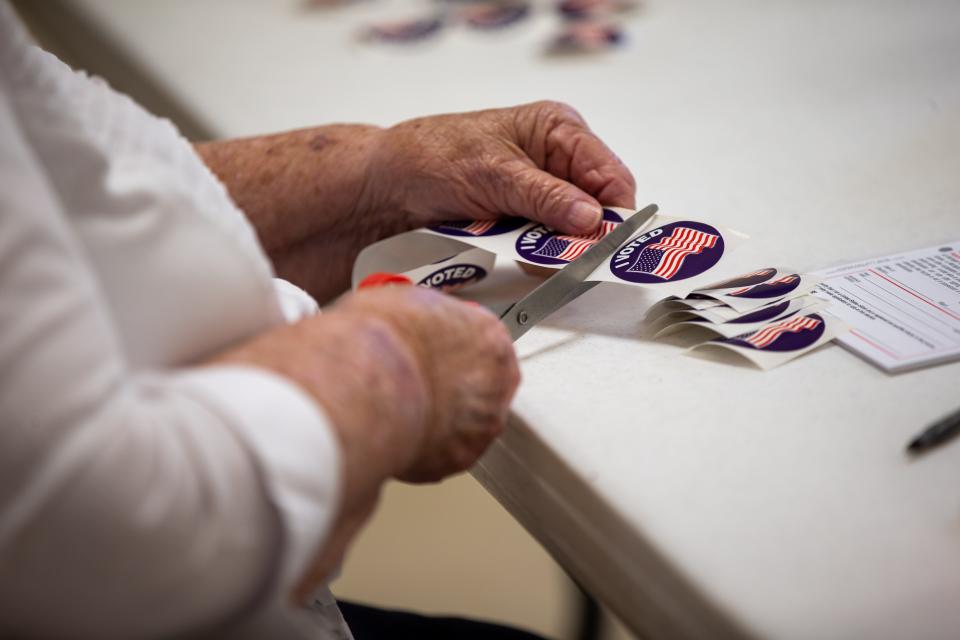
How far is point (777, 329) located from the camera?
0.63 metres

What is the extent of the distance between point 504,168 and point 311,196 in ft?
0.62

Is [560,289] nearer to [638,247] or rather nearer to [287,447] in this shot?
[638,247]

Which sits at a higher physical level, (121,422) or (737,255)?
A: (121,422)

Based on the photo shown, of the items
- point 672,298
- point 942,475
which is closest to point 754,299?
point 672,298

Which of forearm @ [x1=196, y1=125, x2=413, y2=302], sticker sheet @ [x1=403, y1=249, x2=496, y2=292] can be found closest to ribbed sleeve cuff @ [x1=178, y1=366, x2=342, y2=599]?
sticker sheet @ [x1=403, y1=249, x2=496, y2=292]

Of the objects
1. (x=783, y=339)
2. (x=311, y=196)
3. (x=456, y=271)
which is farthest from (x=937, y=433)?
(x=311, y=196)

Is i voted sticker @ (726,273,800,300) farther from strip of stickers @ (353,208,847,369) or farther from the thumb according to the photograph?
the thumb

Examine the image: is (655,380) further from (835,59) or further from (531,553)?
(531,553)

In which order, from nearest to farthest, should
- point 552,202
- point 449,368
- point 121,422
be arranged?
1. point 121,422
2. point 449,368
3. point 552,202

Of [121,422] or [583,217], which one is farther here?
[583,217]

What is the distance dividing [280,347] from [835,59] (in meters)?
0.98

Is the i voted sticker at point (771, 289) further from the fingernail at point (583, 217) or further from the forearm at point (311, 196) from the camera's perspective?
the forearm at point (311, 196)

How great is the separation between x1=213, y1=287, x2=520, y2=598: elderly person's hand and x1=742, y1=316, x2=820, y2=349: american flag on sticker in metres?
0.18

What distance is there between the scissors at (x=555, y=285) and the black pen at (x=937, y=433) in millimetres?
251
